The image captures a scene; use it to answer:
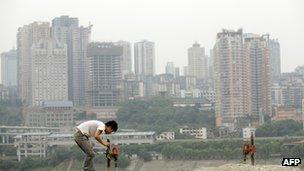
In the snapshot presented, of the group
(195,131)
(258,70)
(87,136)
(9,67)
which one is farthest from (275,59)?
(87,136)

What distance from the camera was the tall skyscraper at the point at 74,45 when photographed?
26.1 m

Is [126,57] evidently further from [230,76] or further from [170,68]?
[230,76]

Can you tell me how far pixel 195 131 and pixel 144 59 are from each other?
1517 centimetres

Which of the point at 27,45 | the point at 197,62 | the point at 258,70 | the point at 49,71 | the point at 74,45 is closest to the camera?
the point at 258,70

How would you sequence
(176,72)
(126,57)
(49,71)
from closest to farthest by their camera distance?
1. (49,71)
2. (176,72)
3. (126,57)

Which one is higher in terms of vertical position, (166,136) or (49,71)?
(49,71)

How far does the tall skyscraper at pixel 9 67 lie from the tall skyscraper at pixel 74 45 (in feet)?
5.82

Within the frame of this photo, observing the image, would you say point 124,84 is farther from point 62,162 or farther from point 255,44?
point 62,162

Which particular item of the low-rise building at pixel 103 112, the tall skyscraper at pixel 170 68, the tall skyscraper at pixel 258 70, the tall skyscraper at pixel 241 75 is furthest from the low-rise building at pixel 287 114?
the tall skyscraper at pixel 170 68

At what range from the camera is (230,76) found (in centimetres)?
2389

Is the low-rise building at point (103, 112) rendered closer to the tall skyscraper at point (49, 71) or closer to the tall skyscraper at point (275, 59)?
the tall skyscraper at point (49, 71)

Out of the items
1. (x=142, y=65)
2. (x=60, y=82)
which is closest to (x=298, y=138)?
(x=60, y=82)

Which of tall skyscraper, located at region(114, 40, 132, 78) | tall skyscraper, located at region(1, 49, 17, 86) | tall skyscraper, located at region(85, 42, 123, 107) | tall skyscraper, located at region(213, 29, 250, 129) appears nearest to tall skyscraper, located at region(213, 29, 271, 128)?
tall skyscraper, located at region(213, 29, 250, 129)

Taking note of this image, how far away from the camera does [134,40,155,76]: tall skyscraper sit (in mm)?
31531
